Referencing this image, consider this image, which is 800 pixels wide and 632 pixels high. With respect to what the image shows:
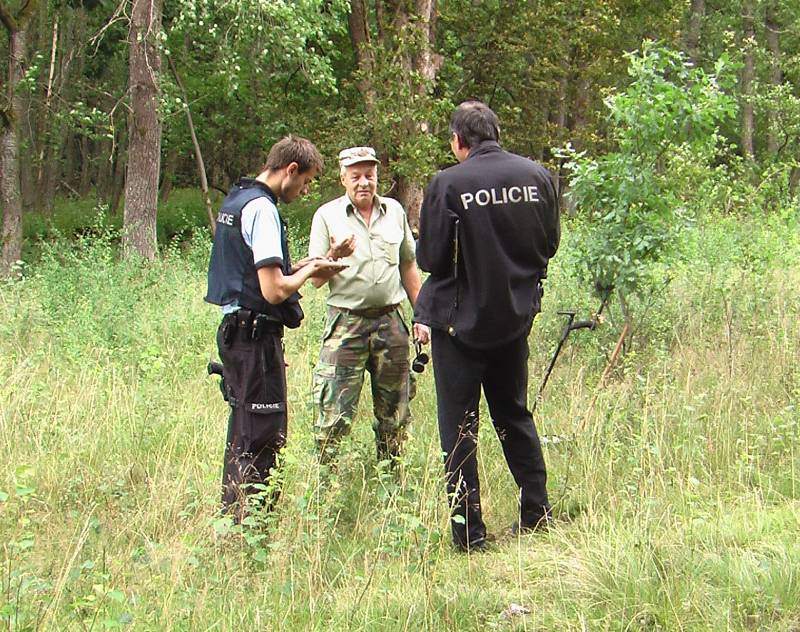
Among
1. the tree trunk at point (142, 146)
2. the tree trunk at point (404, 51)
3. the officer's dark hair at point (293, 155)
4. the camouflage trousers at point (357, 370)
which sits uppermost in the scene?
the tree trunk at point (404, 51)

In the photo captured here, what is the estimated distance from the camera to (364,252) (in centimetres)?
486

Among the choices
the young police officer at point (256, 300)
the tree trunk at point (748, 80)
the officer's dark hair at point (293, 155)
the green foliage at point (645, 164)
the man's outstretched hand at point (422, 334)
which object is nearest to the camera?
the young police officer at point (256, 300)

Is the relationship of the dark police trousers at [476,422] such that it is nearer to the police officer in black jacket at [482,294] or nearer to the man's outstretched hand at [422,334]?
the police officer in black jacket at [482,294]

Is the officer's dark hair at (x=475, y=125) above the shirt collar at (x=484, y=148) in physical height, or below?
above

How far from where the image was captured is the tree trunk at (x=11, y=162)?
13.2 m

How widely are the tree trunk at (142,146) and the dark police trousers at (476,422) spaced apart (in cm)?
925

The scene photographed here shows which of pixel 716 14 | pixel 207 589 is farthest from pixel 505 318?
pixel 716 14

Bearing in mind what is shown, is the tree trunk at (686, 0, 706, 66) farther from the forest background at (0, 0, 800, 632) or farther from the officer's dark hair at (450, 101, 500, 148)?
the officer's dark hair at (450, 101, 500, 148)

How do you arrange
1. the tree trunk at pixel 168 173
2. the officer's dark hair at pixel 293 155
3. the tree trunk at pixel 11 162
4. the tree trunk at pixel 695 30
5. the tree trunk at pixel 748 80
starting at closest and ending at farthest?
the officer's dark hair at pixel 293 155 → the tree trunk at pixel 11 162 → the tree trunk at pixel 748 80 → the tree trunk at pixel 695 30 → the tree trunk at pixel 168 173

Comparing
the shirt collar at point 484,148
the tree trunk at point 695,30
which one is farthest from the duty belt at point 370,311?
the tree trunk at point 695,30

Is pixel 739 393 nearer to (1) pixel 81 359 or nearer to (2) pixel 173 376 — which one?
(2) pixel 173 376

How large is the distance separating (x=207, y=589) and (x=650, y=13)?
2114cm

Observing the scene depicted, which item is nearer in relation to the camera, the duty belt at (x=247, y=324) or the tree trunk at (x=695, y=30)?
the duty belt at (x=247, y=324)

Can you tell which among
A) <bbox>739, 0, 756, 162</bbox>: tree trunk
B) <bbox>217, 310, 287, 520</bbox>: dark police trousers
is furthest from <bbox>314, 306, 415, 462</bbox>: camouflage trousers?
<bbox>739, 0, 756, 162</bbox>: tree trunk
